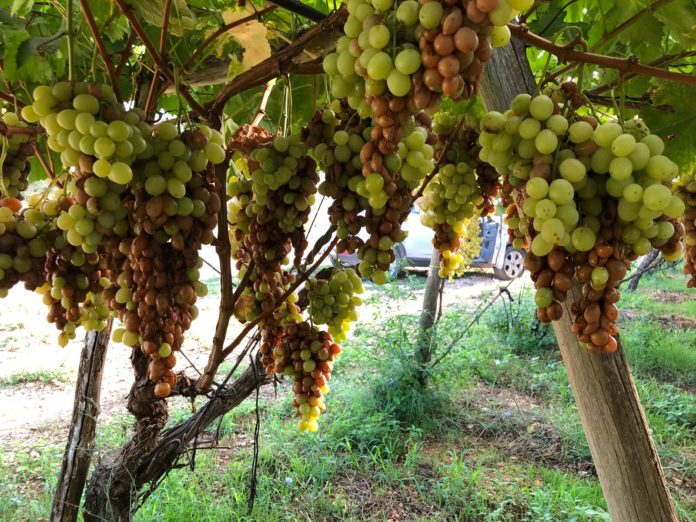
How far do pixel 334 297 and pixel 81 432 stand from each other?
3.36 feet

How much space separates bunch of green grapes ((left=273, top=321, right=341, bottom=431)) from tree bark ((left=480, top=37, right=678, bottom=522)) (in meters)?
0.61

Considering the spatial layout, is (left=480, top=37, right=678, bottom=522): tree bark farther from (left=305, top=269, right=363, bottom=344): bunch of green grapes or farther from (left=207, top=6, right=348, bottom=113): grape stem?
(left=305, top=269, right=363, bottom=344): bunch of green grapes

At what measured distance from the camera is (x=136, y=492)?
176 cm

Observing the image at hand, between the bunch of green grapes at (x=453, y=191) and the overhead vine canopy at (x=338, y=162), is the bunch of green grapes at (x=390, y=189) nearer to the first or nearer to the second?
the overhead vine canopy at (x=338, y=162)

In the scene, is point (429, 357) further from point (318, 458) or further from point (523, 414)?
point (318, 458)

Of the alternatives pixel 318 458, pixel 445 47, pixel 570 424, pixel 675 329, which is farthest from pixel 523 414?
pixel 445 47

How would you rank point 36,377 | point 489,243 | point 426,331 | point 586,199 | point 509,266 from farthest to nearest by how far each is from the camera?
point 509,266
point 489,243
point 36,377
point 426,331
point 586,199

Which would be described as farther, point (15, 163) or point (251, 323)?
point (251, 323)

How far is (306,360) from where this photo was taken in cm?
141

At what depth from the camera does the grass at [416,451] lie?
3.15 m

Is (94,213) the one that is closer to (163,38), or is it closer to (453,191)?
(163,38)

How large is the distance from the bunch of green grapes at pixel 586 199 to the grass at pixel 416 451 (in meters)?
2.76

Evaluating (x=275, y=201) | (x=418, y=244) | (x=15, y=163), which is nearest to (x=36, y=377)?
(x=15, y=163)

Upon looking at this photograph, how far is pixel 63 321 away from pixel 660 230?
999 mm
